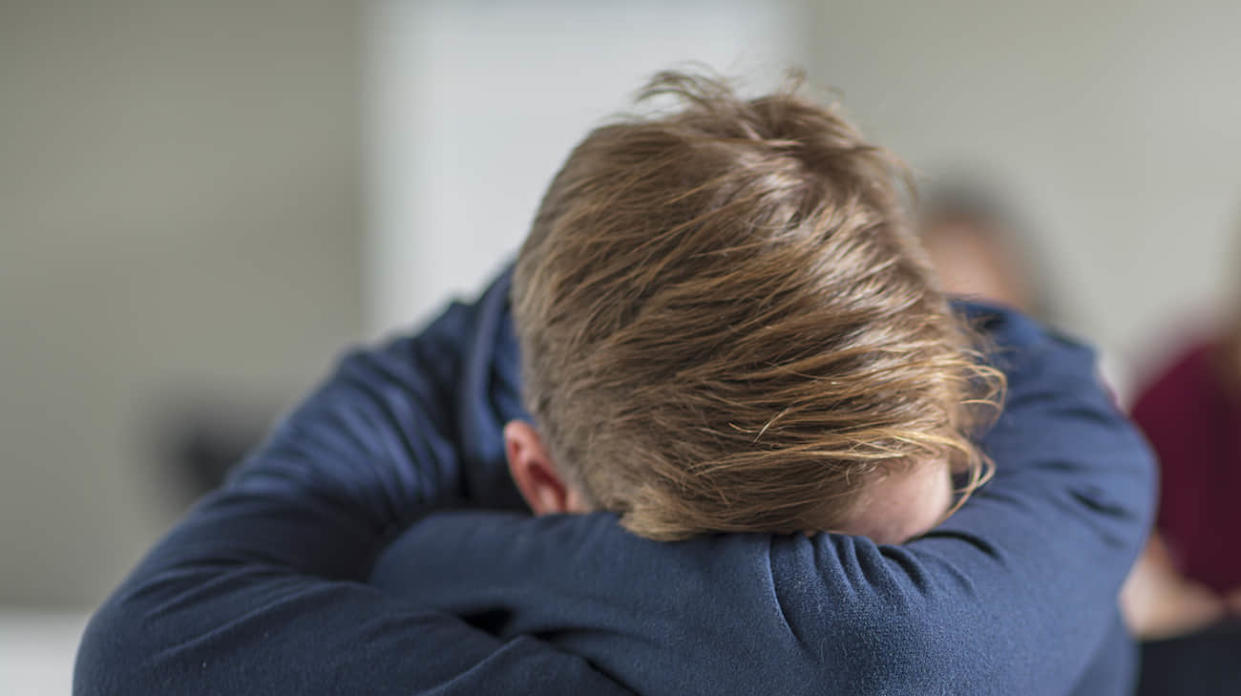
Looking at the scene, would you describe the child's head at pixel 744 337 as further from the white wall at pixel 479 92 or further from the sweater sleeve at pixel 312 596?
the white wall at pixel 479 92

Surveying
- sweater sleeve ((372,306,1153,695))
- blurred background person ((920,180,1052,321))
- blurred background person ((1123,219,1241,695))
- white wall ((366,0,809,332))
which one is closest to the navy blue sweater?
sweater sleeve ((372,306,1153,695))

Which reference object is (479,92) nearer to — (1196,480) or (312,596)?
(1196,480)

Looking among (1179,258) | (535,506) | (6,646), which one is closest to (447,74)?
(6,646)

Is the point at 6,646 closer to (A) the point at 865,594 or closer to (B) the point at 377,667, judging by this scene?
(B) the point at 377,667

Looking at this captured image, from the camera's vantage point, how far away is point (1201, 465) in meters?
1.32

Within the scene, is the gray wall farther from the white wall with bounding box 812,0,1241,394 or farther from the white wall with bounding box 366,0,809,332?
the white wall with bounding box 812,0,1241,394

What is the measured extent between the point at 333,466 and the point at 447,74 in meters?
2.22

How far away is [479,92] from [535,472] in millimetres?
2277

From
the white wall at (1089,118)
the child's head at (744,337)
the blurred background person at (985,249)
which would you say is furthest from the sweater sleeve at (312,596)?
the white wall at (1089,118)

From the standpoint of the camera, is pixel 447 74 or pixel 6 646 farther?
pixel 447 74

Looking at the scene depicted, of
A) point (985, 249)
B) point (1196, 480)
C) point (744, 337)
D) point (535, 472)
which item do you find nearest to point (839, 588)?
point (744, 337)

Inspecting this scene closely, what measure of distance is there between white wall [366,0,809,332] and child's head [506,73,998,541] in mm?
2108

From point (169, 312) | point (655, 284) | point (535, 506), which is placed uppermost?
point (655, 284)

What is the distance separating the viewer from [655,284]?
0.47 metres
